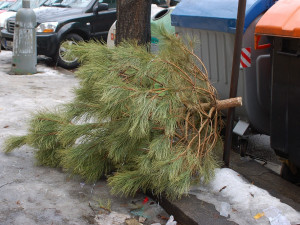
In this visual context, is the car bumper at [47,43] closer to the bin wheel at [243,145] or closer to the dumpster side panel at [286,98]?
the bin wheel at [243,145]

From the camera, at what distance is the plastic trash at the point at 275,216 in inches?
123

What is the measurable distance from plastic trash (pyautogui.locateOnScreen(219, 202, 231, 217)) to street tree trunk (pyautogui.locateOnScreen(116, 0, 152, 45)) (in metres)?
2.42

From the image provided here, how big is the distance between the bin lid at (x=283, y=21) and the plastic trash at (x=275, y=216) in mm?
1262

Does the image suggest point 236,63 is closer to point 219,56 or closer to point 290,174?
point 219,56

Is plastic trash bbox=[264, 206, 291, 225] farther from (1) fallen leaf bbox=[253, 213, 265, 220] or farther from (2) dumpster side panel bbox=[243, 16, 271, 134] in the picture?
(2) dumpster side panel bbox=[243, 16, 271, 134]

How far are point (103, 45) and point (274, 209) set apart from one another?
6.91ft

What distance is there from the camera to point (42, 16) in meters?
10.4

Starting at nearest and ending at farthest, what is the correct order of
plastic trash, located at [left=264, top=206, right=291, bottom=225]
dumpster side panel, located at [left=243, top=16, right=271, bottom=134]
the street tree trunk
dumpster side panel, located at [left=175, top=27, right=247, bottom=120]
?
plastic trash, located at [left=264, top=206, right=291, bottom=225] < dumpster side panel, located at [left=243, top=16, right=271, bottom=134] < dumpster side panel, located at [left=175, top=27, right=247, bottom=120] < the street tree trunk

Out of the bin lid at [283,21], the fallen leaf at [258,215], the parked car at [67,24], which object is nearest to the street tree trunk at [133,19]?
the bin lid at [283,21]

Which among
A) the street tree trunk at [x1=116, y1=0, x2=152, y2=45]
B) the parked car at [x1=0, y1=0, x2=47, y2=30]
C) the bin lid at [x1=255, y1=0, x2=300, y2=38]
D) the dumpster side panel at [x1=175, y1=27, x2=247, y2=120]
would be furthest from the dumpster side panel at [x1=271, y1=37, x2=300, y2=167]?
the parked car at [x1=0, y1=0, x2=47, y2=30]

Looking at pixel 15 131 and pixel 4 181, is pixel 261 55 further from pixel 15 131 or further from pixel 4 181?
pixel 15 131

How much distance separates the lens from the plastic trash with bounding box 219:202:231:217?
10.7 ft

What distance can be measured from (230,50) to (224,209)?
1.90m

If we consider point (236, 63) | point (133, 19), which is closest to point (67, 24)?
point (133, 19)
